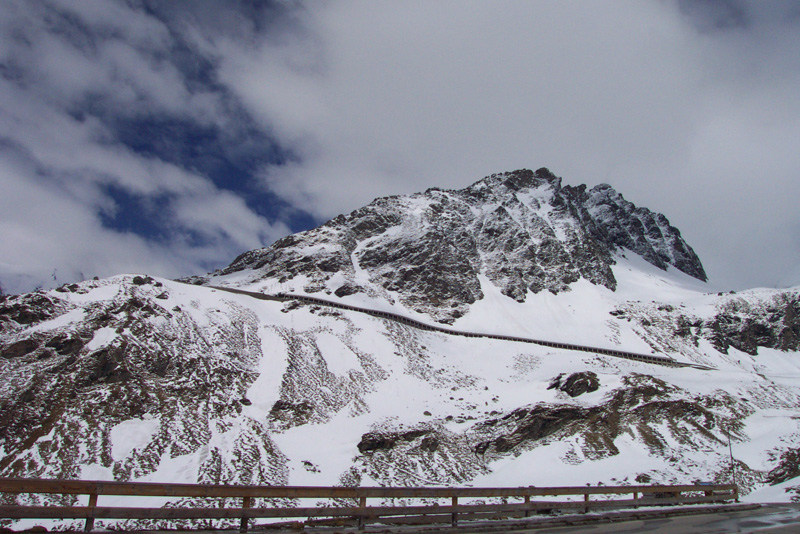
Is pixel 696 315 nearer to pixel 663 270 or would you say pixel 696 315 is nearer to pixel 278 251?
pixel 663 270

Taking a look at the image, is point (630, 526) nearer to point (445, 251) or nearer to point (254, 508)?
point (254, 508)

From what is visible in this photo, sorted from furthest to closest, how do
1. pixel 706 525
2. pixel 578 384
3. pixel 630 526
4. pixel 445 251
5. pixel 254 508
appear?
pixel 445 251, pixel 578 384, pixel 706 525, pixel 630 526, pixel 254 508

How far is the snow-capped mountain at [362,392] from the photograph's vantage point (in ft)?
132

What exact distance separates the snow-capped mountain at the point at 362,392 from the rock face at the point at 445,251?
1899 millimetres

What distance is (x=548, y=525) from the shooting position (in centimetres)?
1616

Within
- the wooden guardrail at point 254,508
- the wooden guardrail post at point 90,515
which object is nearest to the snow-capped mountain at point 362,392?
the wooden guardrail at point 254,508

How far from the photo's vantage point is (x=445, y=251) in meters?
119

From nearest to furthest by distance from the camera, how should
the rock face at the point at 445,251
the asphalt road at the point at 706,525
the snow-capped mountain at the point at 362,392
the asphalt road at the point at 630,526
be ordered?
the asphalt road at the point at 630,526 < the asphalt road at the point at 706,525 < the snow-capped mountain at the point at 362,392 < the rock face at the point at 445,251

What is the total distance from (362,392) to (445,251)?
214 feet

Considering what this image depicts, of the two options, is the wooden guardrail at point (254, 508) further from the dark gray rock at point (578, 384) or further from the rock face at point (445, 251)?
the rock face at point (445, 251)

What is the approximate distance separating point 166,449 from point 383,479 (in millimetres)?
18211

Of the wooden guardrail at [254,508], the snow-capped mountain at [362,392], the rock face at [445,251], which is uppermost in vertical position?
the rock face at [445,251]

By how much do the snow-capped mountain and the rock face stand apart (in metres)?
1.90

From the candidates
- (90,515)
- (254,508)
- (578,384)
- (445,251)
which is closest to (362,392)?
(578,384)
